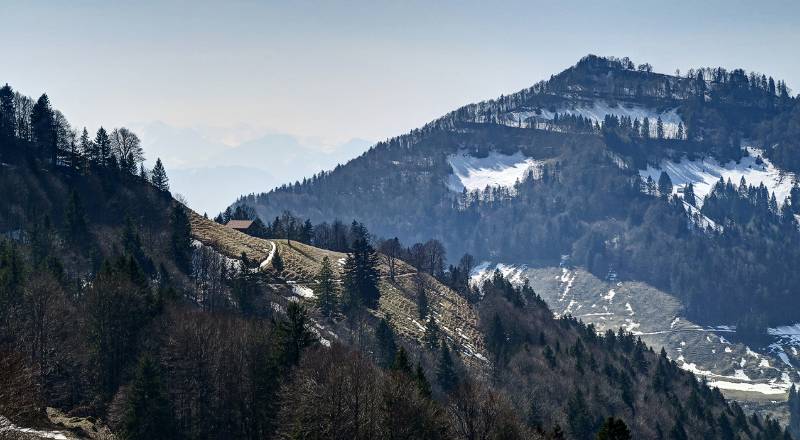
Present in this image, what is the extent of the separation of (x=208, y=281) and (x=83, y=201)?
1552 inches

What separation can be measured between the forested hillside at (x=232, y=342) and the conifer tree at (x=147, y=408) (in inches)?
6.9

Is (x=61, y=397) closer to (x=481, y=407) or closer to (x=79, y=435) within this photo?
(x=79, y=435)

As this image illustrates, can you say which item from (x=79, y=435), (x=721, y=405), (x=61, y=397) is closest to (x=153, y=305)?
(x=61, y=397)

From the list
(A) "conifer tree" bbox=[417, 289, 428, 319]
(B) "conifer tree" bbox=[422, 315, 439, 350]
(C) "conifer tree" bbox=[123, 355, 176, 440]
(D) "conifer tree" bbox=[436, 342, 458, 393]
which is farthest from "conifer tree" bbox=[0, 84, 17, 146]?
(C) "conifer tree" bbox=[123, 355, 176, 440]

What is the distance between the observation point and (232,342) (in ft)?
255

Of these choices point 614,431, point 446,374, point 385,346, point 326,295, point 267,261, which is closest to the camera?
point 614,431

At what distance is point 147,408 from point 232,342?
12.0 m

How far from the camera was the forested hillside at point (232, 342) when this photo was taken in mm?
66312

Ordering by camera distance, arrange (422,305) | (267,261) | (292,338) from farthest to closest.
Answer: (422,305), (267,261), (292,338)

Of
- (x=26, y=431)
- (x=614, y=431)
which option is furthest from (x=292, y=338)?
(x=614, y=431)

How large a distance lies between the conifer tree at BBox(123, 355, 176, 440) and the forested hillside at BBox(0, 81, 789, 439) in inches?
6.9

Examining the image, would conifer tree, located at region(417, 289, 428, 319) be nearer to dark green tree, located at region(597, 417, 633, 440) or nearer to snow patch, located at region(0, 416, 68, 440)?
snow patch, located at region(0, 416, 68, 440)

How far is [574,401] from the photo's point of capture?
138625mm

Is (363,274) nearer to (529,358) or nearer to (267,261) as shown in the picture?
(267,261)
